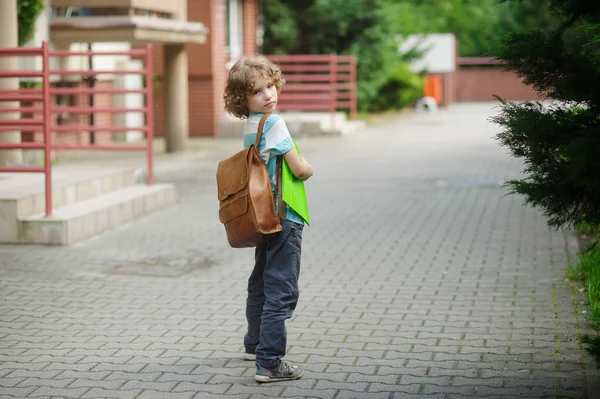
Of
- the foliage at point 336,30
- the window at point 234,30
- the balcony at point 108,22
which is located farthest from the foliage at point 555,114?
the foliage at point 336,30

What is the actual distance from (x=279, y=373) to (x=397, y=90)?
3071cm

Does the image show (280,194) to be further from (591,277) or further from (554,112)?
(591,277)

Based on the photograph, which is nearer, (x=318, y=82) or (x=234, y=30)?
(x=234, y=30)

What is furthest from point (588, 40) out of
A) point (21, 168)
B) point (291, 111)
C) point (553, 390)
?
point (291, 111)

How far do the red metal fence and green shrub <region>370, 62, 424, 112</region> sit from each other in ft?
18.6

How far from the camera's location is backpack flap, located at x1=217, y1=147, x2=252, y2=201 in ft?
17.5

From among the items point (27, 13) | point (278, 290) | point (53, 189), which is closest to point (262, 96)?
point (278, 290)

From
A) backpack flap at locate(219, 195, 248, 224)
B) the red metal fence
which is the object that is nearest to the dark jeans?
backpack flap at locate(219, 195, 248, 224)

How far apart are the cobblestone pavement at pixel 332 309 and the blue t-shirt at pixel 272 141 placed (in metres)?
0.98

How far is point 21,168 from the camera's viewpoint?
10070mm

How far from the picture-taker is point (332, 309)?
7.25 m

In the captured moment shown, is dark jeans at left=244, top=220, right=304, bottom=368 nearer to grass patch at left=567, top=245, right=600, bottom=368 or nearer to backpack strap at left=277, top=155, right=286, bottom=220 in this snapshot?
backpack strap at left=277, top=155, right=286, bottom=220

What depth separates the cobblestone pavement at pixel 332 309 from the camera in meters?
5.43

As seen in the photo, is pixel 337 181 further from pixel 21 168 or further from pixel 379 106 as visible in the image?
pixel 379 106
